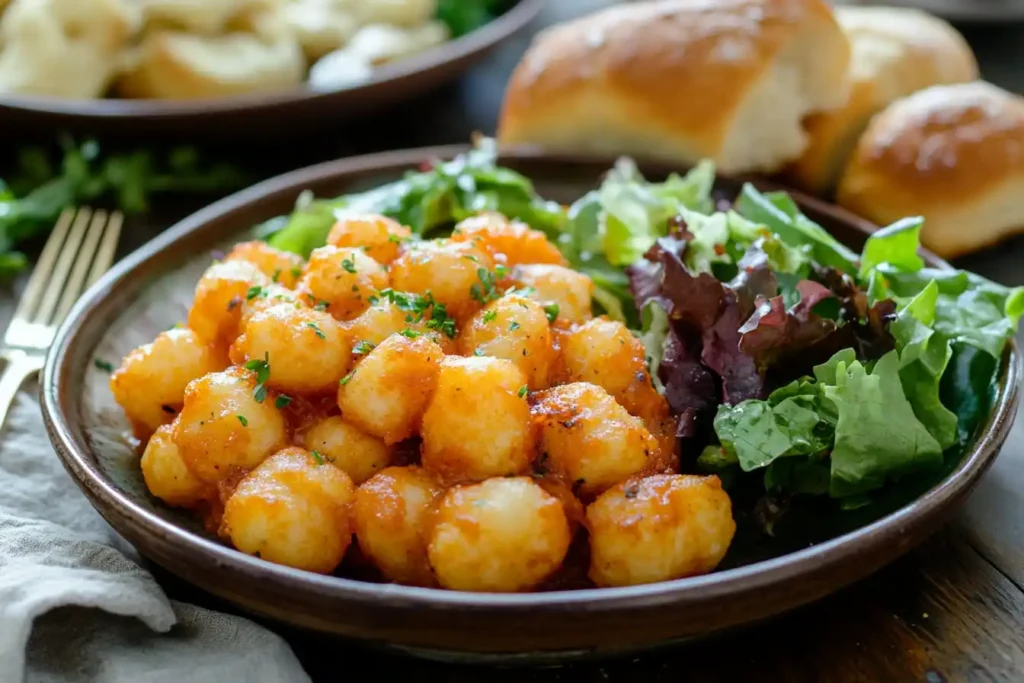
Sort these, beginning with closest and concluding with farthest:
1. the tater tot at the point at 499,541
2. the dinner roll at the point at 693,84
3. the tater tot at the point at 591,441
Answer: the tater tot at the point at 499,541 → the tater tot at the point at 591,441 → the dinner roll at the point at 693,84

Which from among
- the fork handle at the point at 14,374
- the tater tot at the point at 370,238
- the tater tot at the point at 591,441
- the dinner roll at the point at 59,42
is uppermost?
the dinner roll at the point at 59,42

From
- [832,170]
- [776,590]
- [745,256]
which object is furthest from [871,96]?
Answer: [776,590]

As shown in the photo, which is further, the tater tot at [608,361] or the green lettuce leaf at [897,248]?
the green lettuce leaf at [897,248]

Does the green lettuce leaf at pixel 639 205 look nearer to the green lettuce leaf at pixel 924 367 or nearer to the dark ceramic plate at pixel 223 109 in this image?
the green lettuce leaf at pixel 924 367

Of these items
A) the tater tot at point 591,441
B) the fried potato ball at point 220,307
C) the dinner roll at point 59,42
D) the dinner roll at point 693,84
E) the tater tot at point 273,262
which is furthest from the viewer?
the dinner roll at point 59,42

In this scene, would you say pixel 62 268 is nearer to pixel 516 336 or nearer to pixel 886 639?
pixel 516 336

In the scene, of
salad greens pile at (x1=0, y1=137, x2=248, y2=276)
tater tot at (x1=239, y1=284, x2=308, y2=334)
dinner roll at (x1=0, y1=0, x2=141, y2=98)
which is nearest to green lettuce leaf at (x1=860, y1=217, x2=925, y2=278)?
tater tot at (x1=239, y1=284, x2=308, y2=334)

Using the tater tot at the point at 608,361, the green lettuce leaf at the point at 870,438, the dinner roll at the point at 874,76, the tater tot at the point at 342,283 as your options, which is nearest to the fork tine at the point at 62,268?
the tater tot at the point at 342,283
